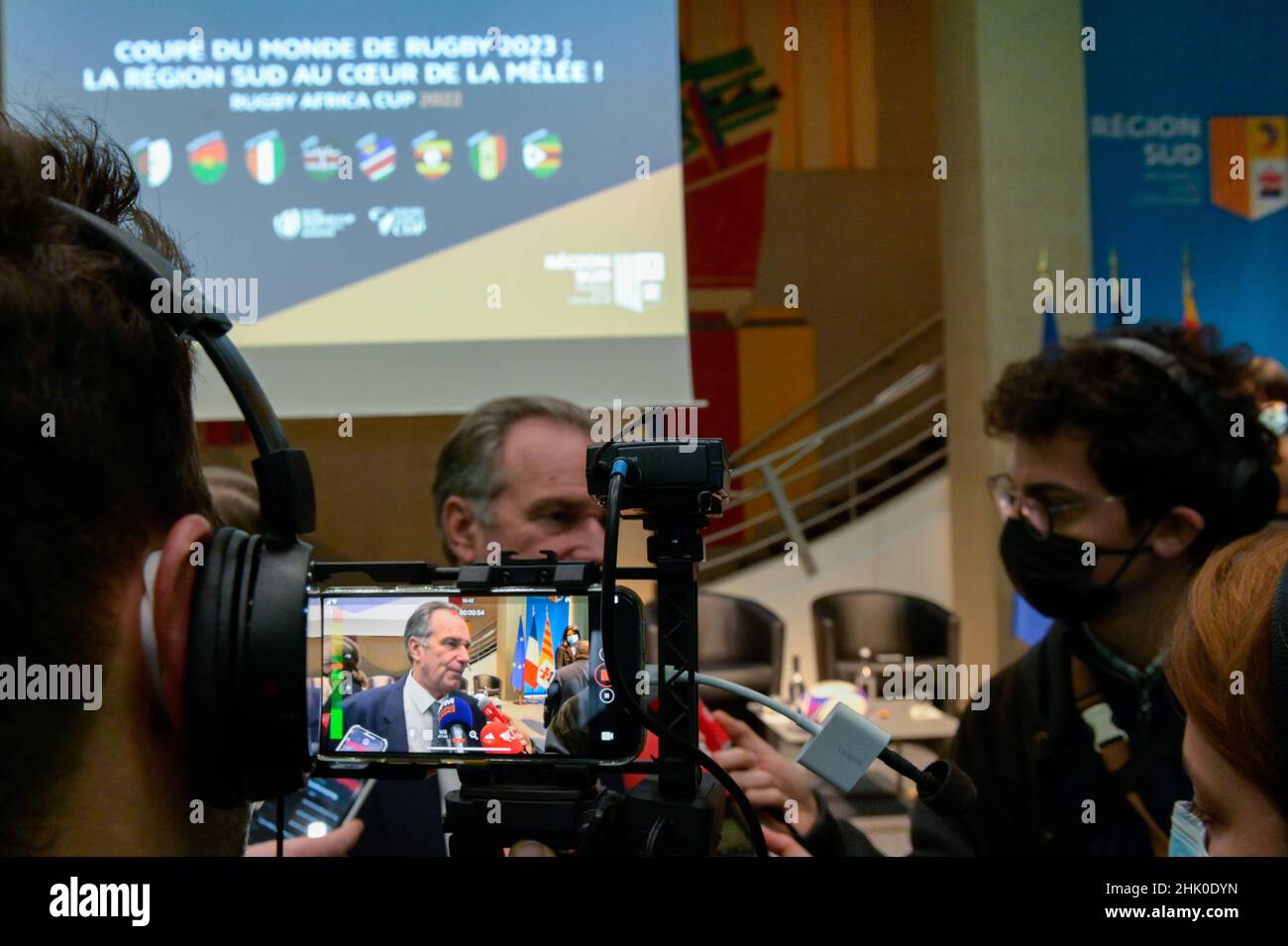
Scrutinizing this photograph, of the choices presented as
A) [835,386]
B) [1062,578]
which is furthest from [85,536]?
[835,386]

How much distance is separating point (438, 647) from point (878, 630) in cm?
380

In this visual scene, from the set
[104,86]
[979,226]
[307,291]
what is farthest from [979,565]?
[104,86]

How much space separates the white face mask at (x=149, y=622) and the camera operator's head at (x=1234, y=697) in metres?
0.57

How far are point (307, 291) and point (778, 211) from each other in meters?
4.11

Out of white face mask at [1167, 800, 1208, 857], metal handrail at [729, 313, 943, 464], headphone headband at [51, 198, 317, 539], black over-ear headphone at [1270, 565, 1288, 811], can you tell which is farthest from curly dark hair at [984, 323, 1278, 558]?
metal handrail at [729, 313, 943, 464]

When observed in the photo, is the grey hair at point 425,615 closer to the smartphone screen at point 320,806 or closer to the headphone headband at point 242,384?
the headphone headband at point 242,384

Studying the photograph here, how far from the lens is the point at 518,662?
0.56m

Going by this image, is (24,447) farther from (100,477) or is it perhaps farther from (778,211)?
(778,211)

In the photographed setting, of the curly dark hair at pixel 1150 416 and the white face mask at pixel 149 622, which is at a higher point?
the curly dark hair at pixel 1150 416

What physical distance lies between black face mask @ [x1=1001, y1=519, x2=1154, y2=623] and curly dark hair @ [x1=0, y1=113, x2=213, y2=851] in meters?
1.18

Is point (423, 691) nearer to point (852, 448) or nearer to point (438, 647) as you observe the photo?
point (438, 647)

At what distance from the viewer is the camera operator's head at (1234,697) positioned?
1.93ft

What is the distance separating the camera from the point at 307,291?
266 centimetres

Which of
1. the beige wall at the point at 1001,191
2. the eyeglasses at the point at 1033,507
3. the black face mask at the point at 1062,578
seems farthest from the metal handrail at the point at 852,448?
the black face mask at the point at 1062,578
